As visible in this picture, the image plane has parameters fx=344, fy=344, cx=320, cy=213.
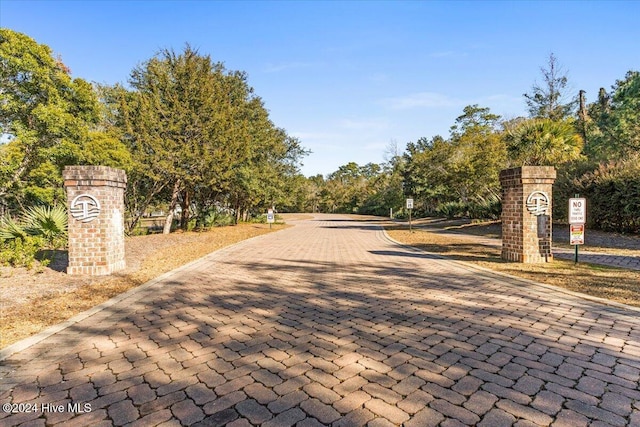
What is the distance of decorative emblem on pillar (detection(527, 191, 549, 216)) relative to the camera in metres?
8.05

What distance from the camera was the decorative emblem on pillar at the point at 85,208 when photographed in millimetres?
6879

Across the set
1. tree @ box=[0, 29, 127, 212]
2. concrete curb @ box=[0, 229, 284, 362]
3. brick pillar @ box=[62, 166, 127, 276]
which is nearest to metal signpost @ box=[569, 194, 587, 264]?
concrete curb @ box=[0, 229, 284, 362]

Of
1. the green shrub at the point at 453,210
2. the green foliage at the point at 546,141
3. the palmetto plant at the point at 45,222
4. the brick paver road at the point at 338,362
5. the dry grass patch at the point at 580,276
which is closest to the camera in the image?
the brick paver road at the point at 338,362

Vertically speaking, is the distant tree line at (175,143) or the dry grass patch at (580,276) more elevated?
the distant tree line at (175,143)

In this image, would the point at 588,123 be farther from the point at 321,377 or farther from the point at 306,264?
the point at 321,377

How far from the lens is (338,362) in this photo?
3188 mm

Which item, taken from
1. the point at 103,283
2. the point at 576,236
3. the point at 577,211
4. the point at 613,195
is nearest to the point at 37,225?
the point at 103,283

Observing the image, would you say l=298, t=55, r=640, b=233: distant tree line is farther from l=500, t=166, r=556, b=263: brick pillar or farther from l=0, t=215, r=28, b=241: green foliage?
l=0, t=215, r=28, b=241: green foliage

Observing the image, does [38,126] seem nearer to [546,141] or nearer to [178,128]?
[178,128]

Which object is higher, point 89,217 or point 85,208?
point 85,208

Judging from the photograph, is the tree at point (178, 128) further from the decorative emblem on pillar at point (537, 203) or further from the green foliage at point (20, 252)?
the decorative emblem on pillar at point (537, 203)

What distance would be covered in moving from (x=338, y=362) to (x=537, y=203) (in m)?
7.11

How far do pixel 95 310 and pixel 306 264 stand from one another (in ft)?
15.7

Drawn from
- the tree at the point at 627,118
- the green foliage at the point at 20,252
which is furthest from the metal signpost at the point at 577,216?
the tree at the point at 627,118
